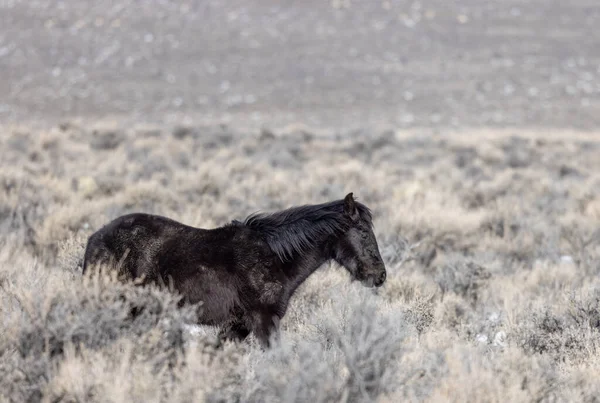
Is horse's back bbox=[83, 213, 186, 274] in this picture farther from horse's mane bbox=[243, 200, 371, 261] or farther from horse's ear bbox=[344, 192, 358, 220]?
horse's ear bbox=[344, 192, 358, 220]

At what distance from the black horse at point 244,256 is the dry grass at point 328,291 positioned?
0.82 ft

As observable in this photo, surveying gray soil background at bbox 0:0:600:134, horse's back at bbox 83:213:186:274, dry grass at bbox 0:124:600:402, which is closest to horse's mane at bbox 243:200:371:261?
dry grass at bbox 0:124:600:402

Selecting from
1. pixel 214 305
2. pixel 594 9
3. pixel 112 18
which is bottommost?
pixel 594 9

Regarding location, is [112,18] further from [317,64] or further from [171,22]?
[317,64]

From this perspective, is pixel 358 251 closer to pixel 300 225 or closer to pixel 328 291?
pixel 300 225

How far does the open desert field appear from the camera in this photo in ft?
13.5

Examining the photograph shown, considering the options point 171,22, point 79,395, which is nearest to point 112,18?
point 171,22

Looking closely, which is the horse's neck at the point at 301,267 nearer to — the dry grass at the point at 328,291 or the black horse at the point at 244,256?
the black horse at the point at 244,256

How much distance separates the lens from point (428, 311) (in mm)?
6328

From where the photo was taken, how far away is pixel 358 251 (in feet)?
17.7

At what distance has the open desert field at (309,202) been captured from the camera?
4121 mm

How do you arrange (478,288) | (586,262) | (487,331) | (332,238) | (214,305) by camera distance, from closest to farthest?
1. (214,305)
2. (332,238)
3. (487,331)
4. (478,288)
5. (586,262)

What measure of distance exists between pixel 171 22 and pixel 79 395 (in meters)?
46.7

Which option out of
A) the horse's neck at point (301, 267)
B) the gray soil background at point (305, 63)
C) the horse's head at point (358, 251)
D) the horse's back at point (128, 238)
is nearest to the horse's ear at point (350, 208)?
the horse's head at point (358, 251)
